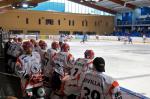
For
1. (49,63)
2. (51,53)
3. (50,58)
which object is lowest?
(49,63)

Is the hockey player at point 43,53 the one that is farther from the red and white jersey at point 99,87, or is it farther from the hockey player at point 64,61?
the red and white jersey at point 99,87

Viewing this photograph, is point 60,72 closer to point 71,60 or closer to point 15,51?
point 71,60

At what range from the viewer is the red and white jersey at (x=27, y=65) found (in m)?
4.89

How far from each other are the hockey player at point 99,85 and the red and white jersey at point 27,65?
1920 mm

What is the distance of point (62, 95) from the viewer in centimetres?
470

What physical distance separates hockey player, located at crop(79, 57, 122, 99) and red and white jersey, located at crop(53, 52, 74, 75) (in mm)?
2256

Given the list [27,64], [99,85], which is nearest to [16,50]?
[27,64]

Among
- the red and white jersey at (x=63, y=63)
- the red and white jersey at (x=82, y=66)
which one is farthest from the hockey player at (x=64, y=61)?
the red and white jersey at (x=82, y=66)

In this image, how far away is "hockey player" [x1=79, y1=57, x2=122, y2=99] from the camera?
297 centimetres

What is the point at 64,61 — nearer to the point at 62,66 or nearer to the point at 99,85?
the point at 62,66

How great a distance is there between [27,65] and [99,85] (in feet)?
7.25

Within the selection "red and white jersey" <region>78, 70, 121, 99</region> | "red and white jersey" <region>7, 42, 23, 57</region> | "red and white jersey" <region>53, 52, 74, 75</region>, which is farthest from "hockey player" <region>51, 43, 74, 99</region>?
"red and white jersey" <region>7, 42, 23, 57</region>

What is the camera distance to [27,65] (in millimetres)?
4953

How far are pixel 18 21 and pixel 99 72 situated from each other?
45158 millimetres
